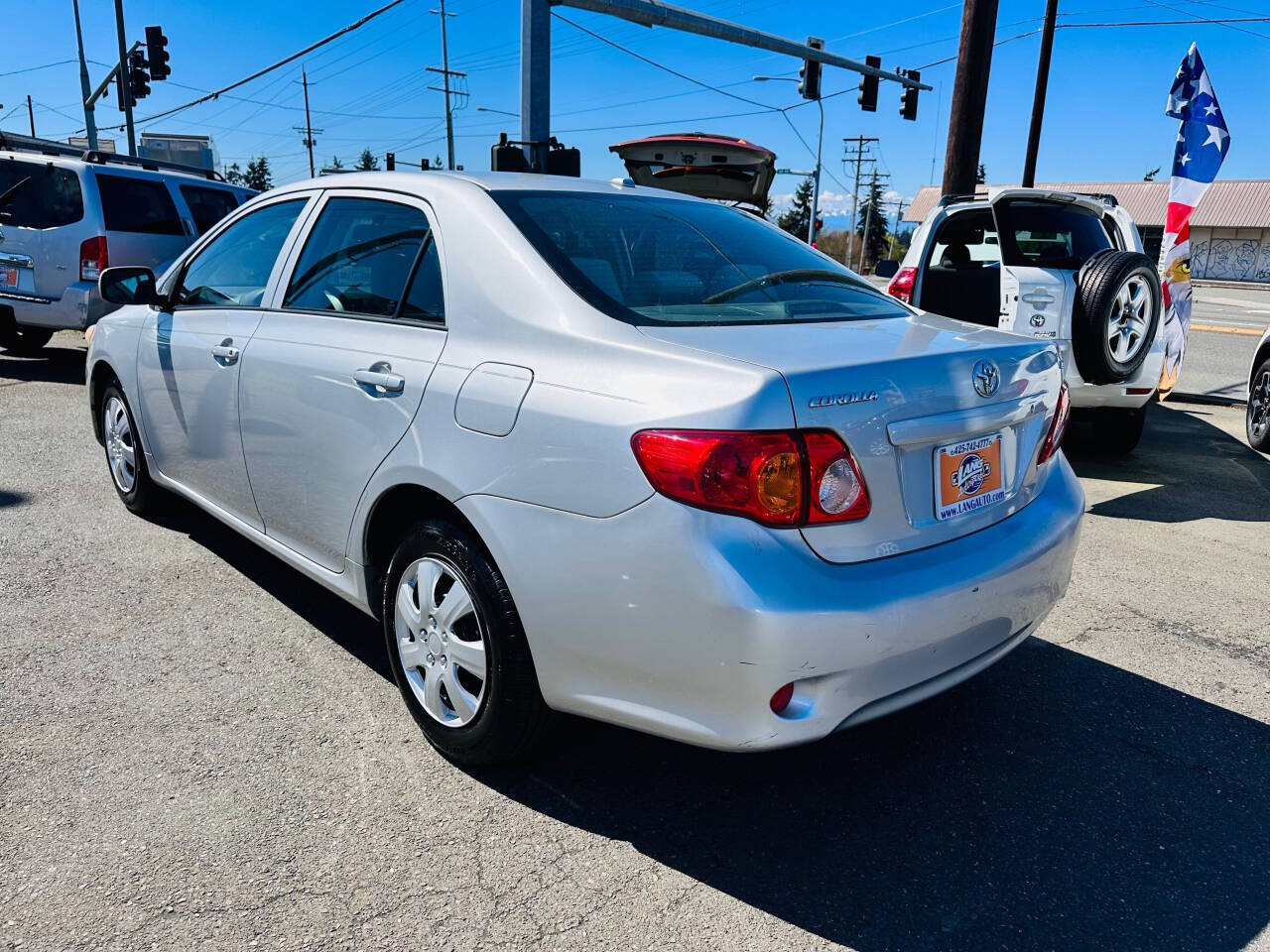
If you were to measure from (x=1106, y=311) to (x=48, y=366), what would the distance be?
9912 mm

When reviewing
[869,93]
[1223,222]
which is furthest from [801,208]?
[869,93]

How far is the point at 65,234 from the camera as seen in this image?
858 centimetres

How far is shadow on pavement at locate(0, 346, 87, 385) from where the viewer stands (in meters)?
9.20

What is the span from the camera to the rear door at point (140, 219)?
8.83 meters

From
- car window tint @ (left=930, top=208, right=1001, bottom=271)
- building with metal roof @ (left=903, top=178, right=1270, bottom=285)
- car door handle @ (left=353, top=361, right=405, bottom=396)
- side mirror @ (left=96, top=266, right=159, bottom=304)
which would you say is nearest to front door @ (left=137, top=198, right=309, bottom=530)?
side mirror @ (left=96, top=266, right=159, bottom=304)

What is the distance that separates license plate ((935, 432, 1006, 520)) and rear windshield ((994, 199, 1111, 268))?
4.70m

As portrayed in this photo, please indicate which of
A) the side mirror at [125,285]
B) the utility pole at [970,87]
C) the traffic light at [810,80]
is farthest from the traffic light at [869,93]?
the side mirror at [125,285]

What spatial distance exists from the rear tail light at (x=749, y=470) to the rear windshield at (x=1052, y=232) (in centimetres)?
529

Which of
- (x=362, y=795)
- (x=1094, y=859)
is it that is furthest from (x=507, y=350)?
(x=1094, y=859)

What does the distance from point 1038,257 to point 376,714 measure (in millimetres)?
5714

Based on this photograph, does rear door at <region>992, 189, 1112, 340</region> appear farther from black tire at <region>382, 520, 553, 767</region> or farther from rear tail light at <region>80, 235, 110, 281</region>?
rear tail light at <region>80, 235, 110, 281</region>

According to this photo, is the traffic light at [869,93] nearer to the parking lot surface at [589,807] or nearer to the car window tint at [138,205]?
the car window tint at [138,205]

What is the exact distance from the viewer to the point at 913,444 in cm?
223

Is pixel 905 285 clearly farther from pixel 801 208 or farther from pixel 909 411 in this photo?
pixel 801 208
